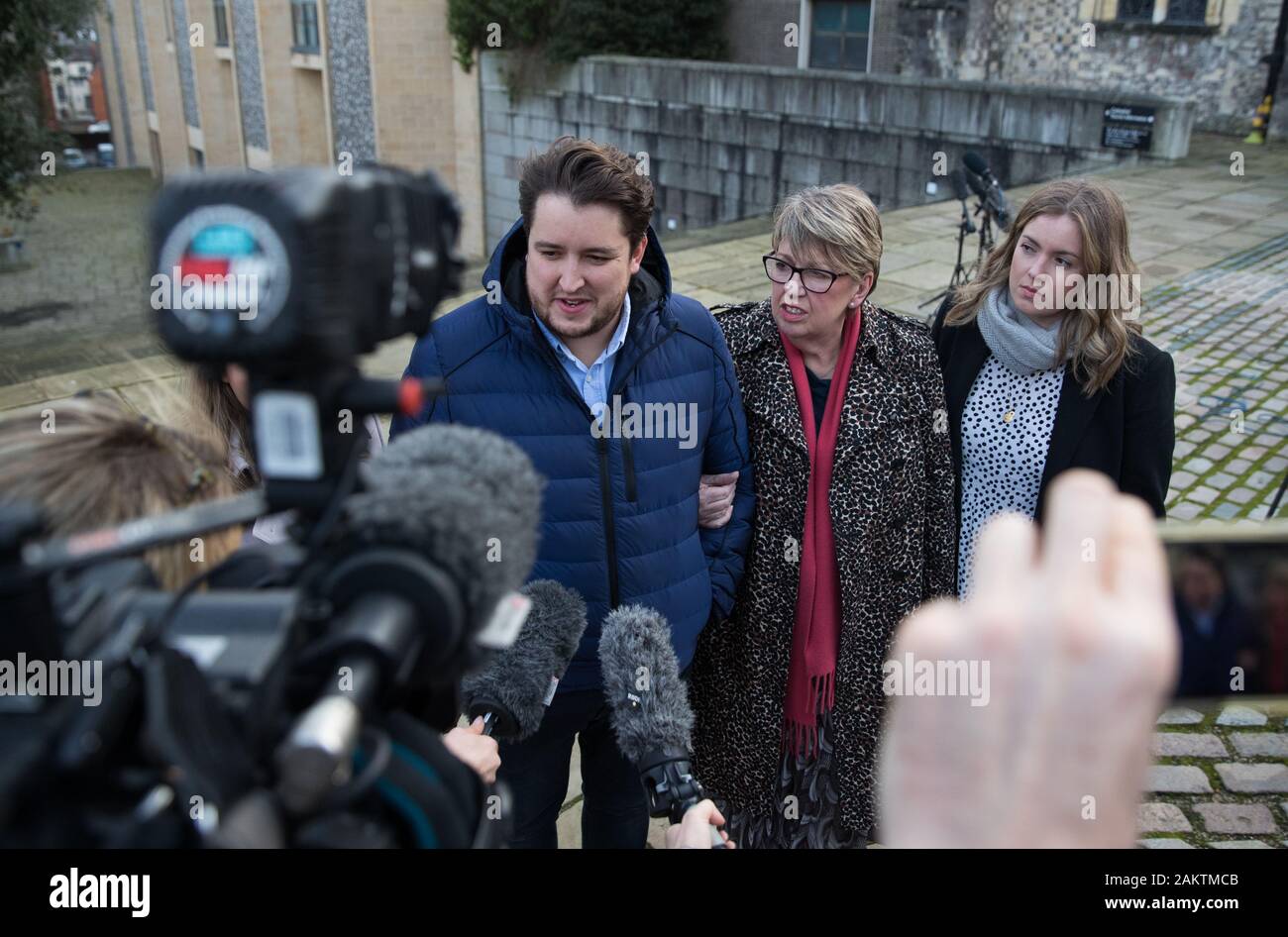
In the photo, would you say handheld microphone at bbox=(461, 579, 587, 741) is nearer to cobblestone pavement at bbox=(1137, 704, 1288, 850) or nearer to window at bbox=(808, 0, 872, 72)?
cobblestone pavement at bbox=(1137, 704, 1288, 850)

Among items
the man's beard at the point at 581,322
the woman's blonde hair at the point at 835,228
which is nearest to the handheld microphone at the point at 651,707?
the man's beard at the point at 581,322

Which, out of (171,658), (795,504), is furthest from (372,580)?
(795,504)

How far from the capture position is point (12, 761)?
2.69ft

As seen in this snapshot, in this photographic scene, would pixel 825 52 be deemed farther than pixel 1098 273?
Yes

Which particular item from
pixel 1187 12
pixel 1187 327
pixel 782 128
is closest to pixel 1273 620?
pixel 1187 327

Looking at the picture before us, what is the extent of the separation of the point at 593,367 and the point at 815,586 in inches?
36.2

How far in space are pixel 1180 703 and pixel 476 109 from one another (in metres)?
23.1

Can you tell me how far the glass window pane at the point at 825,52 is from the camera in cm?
2044

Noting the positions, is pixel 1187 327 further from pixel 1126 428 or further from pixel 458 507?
pixel 458 507

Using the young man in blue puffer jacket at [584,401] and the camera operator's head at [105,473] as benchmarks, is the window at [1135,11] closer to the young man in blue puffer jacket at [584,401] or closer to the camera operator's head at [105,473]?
the young man in blue puffer jacket at [584,401]

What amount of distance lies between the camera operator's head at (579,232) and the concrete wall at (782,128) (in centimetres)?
1096

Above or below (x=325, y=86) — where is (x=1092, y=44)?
above

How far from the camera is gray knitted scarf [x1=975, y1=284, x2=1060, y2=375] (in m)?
2.94

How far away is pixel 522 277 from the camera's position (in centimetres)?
262
